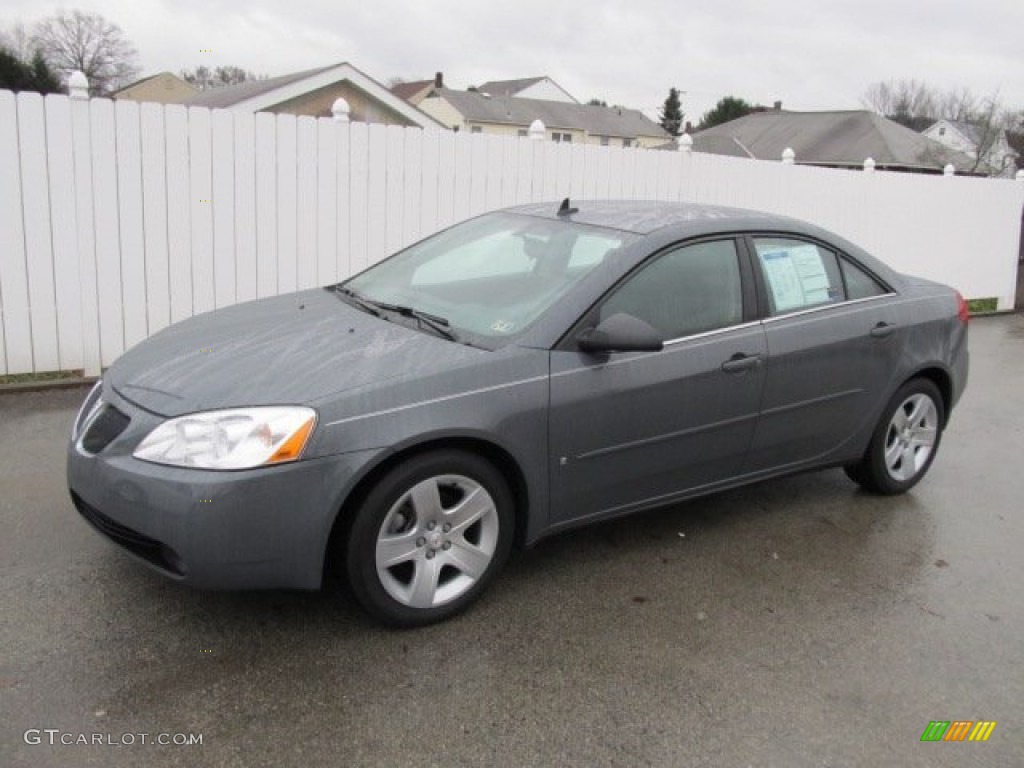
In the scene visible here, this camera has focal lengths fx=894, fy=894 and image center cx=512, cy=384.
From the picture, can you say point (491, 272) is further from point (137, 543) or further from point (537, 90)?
point (537, 90)

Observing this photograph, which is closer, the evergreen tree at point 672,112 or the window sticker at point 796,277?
the window sticker at point 796,277

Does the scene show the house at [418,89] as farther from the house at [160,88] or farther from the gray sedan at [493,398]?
the gray sedan at [493,398]

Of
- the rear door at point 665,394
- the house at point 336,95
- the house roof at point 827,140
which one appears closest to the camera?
the rear door at point 665,394

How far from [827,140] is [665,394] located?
53.0 metres

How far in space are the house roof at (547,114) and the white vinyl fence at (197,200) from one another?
55043mm

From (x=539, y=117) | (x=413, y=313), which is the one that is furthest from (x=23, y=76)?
(x=413, y=313)

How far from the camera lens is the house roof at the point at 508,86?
76.9m

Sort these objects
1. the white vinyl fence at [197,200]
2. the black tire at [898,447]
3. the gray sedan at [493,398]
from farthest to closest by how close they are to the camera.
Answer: the white vinyl fence at [197,200] → the black tire at [898,447] → the gray sedan at [493,398]

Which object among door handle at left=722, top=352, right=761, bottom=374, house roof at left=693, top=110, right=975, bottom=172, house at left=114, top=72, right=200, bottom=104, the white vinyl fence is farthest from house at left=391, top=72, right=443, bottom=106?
door handle at left=722, top=352, right=761, bottom=374

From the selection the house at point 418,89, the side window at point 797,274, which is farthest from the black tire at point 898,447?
the house at point 418,89

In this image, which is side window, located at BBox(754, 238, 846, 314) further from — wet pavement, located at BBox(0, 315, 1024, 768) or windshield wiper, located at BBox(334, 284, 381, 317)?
windshield wiper, located at BBox(334, 284, 381, 317)

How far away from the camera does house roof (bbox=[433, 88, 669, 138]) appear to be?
64.2m

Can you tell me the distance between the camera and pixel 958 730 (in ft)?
9.69

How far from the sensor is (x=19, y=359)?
6.47 meters
